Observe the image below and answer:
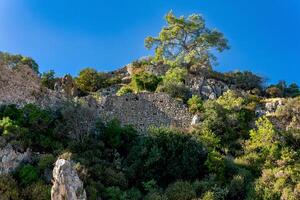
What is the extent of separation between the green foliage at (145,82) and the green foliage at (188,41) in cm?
335

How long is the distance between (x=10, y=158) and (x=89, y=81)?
855 inches

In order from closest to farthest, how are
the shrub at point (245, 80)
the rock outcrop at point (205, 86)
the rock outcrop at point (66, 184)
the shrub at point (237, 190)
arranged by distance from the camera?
the rock outcrop at point (66, 184) < the shrub at point (237, 190) < the rock outcrop at point (205, 86) < the shrub at point (245, 80)

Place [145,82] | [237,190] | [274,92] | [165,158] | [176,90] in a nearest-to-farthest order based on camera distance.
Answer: [237,190] < [165,158] < [176,90] < [145,82] < [274,92]

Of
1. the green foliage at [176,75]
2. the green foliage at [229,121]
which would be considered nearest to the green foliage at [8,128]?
the green foliage at [229,121]

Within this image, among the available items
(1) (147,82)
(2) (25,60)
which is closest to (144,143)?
(1) (147,82)

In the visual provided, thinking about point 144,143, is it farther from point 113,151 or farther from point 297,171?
point 297,171

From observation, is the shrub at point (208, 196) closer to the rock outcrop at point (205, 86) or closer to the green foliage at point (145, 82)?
the rock outcrop at point (205, 86)

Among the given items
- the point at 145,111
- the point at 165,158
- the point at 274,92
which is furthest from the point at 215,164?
the point at 274,92

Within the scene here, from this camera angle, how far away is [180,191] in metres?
31.4

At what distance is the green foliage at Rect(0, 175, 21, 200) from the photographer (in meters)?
28.3

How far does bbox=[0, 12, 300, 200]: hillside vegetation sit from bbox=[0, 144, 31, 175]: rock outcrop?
0.95ft

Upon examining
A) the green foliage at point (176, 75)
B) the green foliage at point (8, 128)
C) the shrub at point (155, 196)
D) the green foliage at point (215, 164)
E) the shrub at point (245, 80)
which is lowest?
the shrub at point (155, 196)

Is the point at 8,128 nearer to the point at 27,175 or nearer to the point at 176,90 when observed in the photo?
the point at 27,175

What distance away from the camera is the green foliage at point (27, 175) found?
1165 inches
